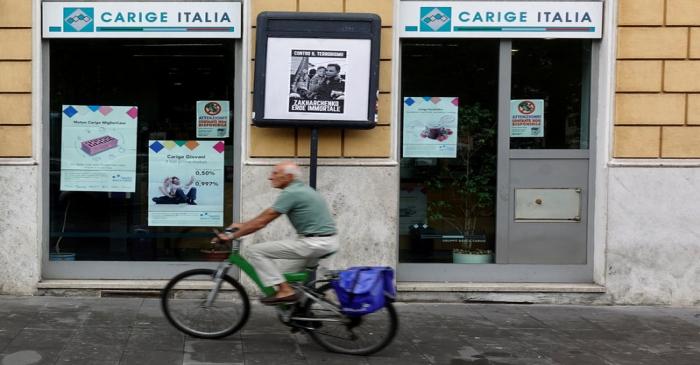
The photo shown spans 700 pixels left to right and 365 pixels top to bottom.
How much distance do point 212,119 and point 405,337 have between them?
345cm

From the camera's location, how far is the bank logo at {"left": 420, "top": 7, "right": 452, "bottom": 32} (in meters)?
8.96

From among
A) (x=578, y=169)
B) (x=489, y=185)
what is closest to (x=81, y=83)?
(x=489, y=185)

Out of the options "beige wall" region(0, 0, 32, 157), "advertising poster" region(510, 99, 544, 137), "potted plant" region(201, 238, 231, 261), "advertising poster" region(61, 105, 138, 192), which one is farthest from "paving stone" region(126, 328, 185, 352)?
"advertising poster" region(510, 99, 544, 137)

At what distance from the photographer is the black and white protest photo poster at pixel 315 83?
8.55 metres

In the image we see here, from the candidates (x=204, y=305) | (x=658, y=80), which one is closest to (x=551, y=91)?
Result: (x=658, y=80)

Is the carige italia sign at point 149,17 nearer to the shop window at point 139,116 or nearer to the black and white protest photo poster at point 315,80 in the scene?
the shop window at point 139,116

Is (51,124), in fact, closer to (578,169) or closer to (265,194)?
(265,194)

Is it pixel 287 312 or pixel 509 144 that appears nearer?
pixel 287 312

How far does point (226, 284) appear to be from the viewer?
6.70m

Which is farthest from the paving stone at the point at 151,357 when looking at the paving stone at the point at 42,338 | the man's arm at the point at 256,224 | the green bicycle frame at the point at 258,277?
the man's arm at the point at 256,224

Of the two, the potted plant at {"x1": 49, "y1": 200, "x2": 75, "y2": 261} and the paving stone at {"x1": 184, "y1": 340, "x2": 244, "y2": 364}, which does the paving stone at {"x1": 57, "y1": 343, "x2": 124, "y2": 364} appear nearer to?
the paving stone at {"x1": 184, "y1": 340, "x2": 244, "y2": 364}

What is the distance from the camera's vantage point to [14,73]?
8.60m

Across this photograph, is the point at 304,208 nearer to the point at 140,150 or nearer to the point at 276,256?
the point at 276,256

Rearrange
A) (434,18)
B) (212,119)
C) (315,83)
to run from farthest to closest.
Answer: (212,119), (434,18), (315,83)
